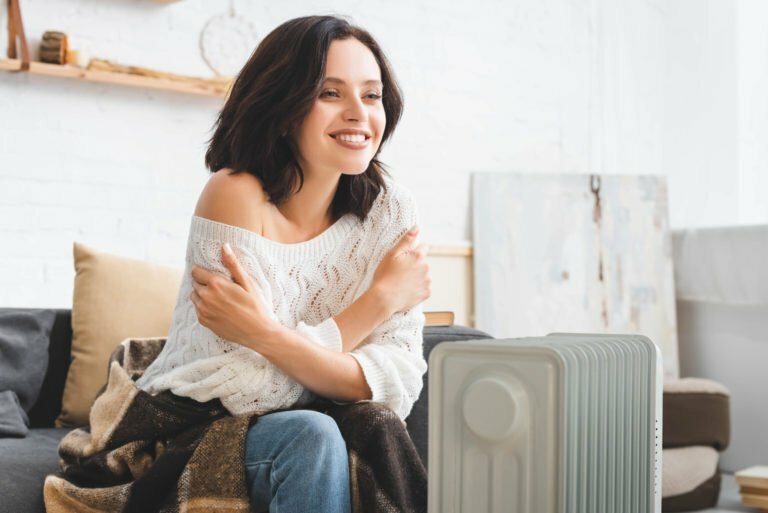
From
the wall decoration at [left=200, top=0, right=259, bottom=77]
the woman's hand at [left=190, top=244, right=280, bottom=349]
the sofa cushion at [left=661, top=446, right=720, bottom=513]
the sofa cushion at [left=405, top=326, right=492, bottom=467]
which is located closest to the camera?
the woman's hand at [left=190, top=244, right=280, bottom=349]

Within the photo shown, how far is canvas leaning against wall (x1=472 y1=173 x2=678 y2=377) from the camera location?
12.1ft

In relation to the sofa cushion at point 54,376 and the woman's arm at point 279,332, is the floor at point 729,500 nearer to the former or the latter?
the woman's arm at point 279,332

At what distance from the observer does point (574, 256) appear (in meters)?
3.78

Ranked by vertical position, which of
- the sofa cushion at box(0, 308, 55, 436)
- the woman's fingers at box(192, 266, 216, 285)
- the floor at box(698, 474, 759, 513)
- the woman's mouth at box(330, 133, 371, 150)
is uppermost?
the woman's mouth at box(330, 133, 371, 150)

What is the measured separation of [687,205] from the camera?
4.07 metres

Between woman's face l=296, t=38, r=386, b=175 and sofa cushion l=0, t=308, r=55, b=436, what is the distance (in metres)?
0.93

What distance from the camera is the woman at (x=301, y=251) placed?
1.56 m

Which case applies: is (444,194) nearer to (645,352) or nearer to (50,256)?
(50,256)

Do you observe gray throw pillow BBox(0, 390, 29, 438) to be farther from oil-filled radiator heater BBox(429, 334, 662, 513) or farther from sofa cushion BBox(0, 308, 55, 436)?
oil-filled radiator heater BBox(429, 334, 662, 513)

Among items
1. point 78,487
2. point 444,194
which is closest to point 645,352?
point 78,487

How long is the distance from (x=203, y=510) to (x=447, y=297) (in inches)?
87.0

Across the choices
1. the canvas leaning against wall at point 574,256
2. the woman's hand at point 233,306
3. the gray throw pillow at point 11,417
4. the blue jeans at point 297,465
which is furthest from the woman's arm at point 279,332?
the canvas leaning against wall at point 574,256

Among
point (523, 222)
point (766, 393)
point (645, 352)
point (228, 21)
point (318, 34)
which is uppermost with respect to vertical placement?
point (228, 21)

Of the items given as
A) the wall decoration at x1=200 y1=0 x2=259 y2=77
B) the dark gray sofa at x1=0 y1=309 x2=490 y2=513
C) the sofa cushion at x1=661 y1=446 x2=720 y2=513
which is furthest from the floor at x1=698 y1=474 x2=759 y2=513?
the wall decoration at x1=200 y1=0 x2=259 y2=77
